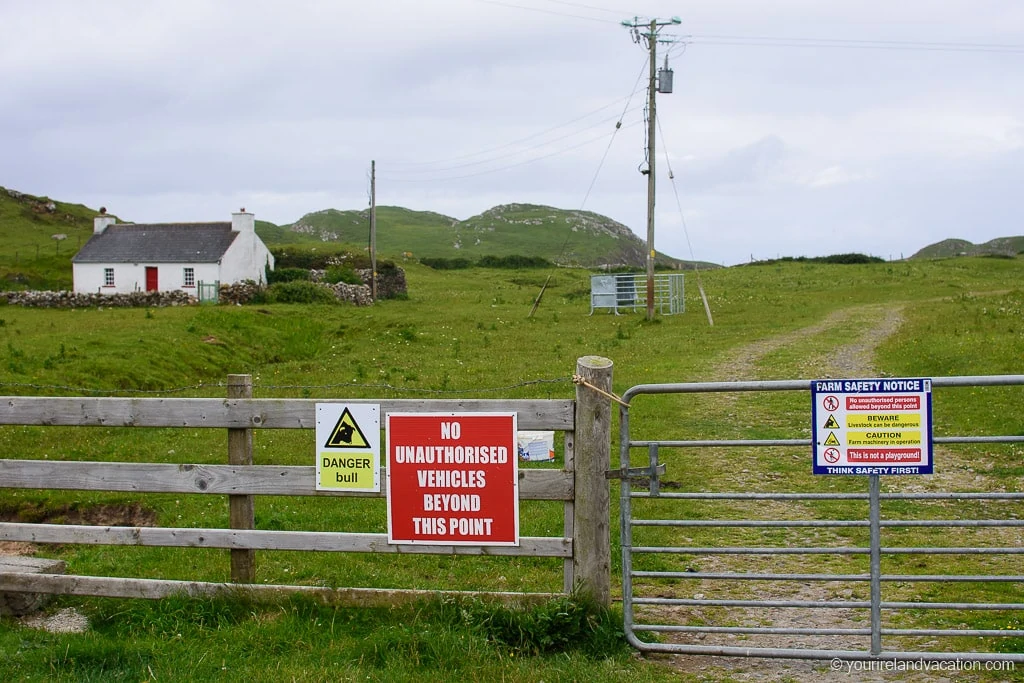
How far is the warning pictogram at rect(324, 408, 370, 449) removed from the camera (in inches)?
262

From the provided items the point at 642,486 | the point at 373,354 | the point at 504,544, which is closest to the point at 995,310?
the point at 373,354

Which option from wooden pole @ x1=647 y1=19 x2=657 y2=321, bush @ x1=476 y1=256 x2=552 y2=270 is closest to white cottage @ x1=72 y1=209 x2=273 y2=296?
wooden pole @ x1=647 y1=19 x2=657 y2=321

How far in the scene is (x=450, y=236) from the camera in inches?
6718

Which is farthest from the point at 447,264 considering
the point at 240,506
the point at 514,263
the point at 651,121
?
the point at 240,506

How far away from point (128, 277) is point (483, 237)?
123 meters

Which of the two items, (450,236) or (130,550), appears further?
(450,236)

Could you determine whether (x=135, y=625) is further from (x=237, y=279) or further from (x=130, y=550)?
(x=237, y=279)

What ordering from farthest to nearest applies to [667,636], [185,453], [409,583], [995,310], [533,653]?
[995,310]
[185,453]
[409,583]
[667,636]
[533,653]

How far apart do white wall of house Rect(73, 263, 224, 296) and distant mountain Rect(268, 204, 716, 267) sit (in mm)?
90033

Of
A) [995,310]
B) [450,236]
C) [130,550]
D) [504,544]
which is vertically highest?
[450,236]

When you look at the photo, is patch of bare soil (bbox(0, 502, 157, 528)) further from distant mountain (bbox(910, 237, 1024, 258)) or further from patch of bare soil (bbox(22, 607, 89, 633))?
distant mountain (bbox(910, 237, 1024, 258))

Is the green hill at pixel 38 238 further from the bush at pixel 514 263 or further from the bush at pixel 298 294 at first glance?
the bush at pixel 514 263

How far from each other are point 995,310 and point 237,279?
124 feet

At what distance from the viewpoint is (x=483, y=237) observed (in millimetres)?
171875
